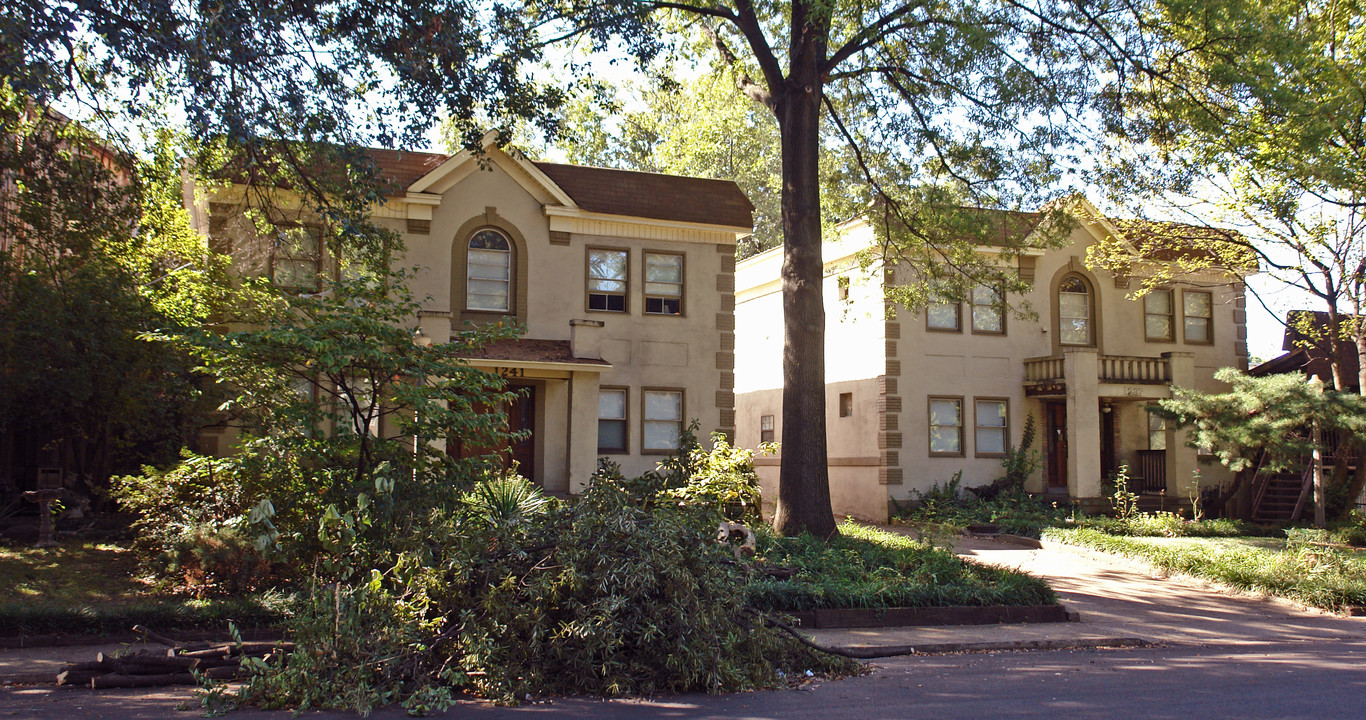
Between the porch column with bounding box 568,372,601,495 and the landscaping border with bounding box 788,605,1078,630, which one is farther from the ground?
the porch column with bounding box 568,372,601,495

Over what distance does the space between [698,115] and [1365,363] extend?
82.3 feet

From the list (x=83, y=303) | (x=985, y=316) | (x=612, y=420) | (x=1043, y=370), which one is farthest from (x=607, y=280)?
(x=1043, y=370)

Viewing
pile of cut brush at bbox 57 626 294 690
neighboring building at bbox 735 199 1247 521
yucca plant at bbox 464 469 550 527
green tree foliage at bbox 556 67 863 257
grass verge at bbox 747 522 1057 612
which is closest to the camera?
pile of cut brush at bbox 57 626 294 690

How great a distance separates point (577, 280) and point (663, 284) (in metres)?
1.87

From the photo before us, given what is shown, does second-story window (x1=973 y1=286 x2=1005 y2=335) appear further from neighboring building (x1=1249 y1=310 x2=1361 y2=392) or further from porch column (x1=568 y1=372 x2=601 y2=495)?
porch column (x1=568 y1=372 x2=601 y2=495)

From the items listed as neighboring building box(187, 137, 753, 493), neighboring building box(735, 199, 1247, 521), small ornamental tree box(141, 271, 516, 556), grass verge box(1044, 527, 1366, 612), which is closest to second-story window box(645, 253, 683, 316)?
neighboring building box(187, 137, 753, 493)

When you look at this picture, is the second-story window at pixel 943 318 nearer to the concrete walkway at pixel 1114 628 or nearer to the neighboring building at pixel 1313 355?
the neighboring building at pixel 1313 355

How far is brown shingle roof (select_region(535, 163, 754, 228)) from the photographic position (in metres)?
21.7

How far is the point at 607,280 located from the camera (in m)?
21.8

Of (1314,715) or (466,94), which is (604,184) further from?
(1314,715)

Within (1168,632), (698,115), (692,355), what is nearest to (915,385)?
(692,355)

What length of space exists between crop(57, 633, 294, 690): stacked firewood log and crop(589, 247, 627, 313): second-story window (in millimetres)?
14073

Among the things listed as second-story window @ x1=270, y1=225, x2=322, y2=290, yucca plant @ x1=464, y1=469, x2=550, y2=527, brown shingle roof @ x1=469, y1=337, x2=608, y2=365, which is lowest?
yucca plant @ x1=464, y1=469, x2=550, y2=527

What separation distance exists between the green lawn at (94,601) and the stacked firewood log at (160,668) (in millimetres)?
832
